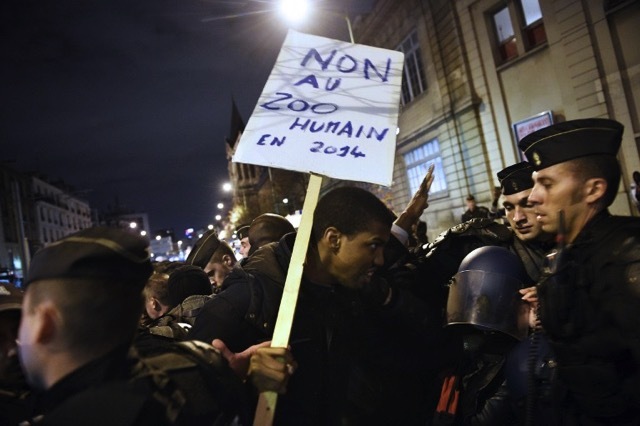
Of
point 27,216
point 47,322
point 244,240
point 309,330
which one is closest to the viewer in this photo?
point 47,322

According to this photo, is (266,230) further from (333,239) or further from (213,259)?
(333,239)

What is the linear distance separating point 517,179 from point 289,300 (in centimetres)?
241

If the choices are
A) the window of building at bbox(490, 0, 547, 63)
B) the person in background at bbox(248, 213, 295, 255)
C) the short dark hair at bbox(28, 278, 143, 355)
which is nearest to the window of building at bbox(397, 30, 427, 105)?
the window of building at bbox(490, 0, 547, 63)

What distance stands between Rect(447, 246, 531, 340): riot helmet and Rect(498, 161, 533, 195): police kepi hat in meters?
1.02

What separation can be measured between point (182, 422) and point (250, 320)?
2.93 feet

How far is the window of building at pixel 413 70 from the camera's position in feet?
61.9

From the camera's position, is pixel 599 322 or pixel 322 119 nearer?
pixel 599 322

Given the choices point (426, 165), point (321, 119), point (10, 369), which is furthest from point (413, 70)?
point (10, 369)

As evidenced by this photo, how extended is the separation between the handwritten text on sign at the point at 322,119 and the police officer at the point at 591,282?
2.64 ft

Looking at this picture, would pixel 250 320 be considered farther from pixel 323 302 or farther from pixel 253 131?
pixel 253 131

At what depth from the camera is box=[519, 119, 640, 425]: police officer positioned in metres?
1.71

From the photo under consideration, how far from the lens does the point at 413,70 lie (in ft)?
64.0

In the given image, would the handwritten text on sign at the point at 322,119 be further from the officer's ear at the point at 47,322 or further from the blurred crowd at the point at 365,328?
the officer's ear at the point at 47,322

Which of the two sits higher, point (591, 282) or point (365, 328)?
point (591, 282)
